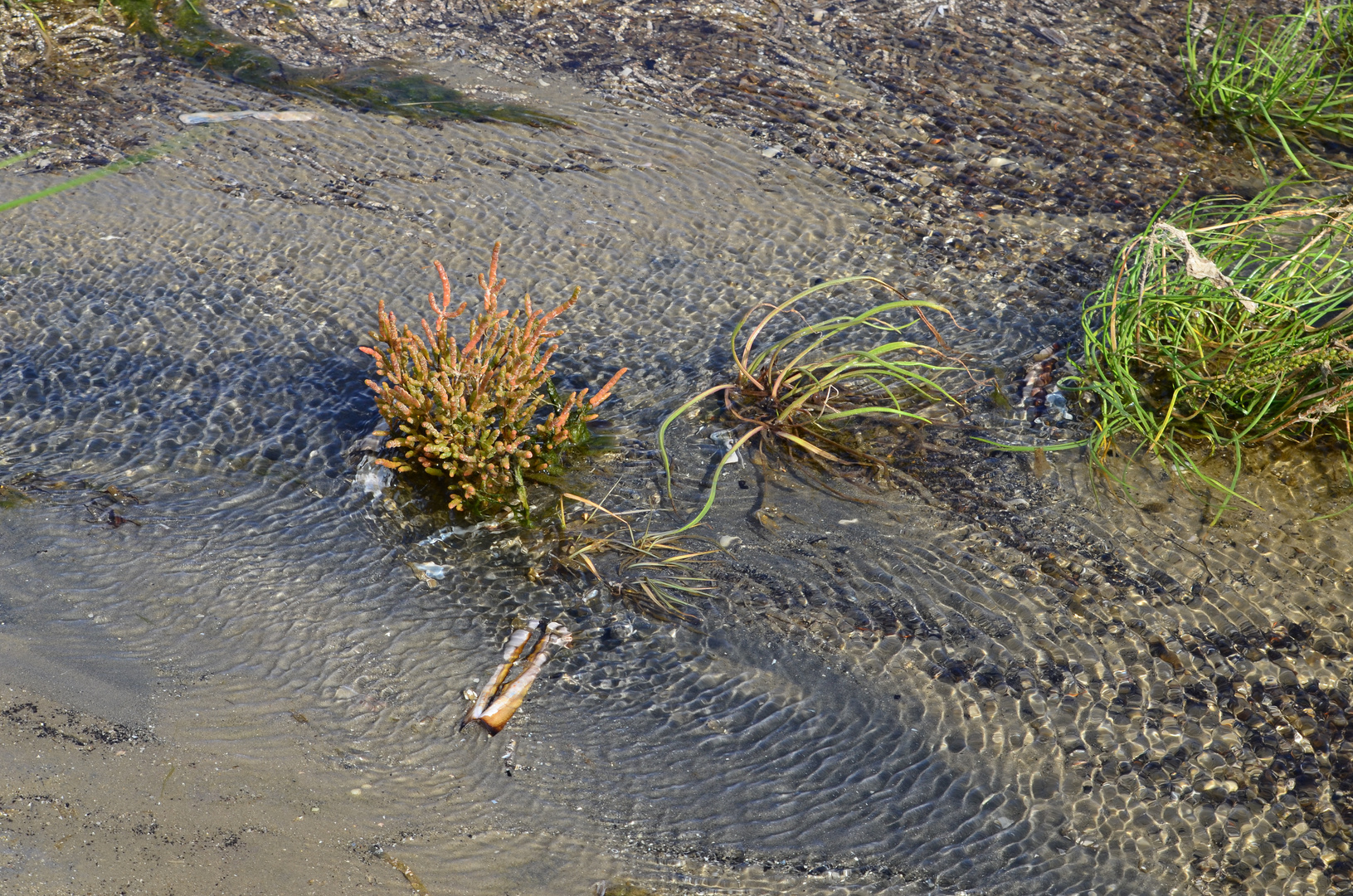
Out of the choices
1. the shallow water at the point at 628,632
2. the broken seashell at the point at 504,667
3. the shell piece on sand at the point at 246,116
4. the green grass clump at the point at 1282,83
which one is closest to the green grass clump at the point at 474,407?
the shallow water at the point at 628,632

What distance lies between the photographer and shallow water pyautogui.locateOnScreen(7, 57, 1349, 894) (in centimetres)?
245

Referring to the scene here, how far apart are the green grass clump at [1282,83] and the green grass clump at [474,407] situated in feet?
12.3

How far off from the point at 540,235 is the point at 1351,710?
3.44 metres

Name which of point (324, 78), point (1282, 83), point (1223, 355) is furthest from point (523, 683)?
point (1282, 83)

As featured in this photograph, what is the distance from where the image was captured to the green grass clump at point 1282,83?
4.82 meters

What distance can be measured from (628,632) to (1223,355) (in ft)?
7.74

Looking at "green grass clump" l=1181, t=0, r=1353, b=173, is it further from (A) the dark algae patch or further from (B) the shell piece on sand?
(B) the shell piece on sand

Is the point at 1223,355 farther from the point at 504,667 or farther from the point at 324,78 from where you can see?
the point at 324,78

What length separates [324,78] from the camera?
5.18 metres

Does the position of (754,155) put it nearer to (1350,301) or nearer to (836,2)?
(836,2)

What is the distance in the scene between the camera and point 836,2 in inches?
224

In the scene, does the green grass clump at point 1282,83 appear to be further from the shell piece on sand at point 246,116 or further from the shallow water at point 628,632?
the shell piece on sand at point 246,116

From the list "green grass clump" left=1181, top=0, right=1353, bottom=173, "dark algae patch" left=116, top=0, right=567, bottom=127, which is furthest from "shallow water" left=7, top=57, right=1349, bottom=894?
"green grass clump" left=1181, top=0, right=1353, bottom=173

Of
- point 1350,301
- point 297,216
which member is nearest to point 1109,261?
point 1350,301
